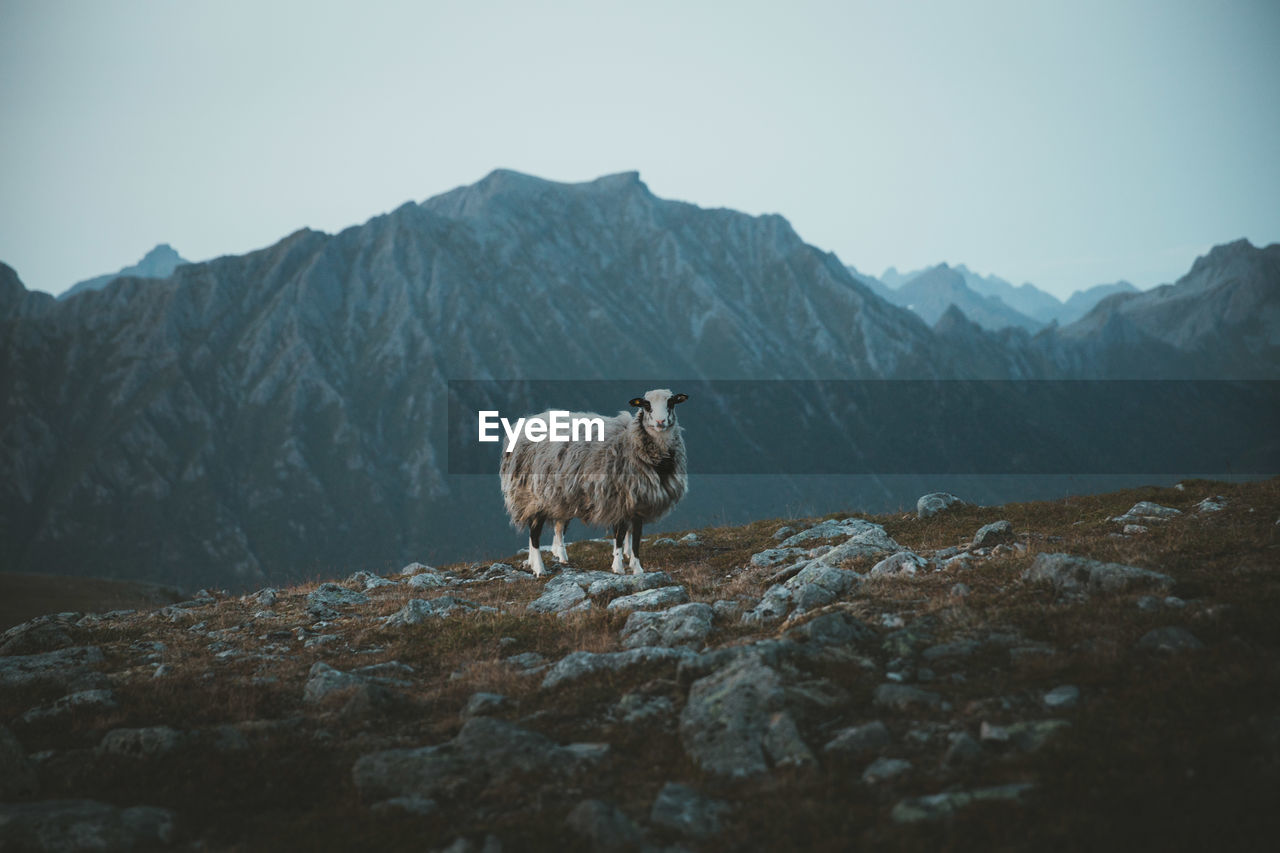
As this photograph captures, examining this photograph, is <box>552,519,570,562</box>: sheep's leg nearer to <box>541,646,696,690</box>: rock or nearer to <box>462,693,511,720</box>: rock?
<box>541,646,696,690</box>: rock

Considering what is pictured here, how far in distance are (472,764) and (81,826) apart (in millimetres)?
3587

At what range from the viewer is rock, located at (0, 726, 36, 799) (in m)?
8.24

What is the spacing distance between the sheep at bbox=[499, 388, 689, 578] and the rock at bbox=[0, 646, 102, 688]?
9985mm

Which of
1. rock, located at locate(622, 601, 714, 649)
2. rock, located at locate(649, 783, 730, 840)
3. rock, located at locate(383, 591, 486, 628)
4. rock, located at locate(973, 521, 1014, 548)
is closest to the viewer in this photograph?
rock, located at locate(649, 783, 730, 840)

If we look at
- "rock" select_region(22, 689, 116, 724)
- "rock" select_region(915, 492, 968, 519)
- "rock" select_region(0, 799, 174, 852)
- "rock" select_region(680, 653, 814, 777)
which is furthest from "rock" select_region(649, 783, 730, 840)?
"rock" select_region(915, 492, 968, 519)

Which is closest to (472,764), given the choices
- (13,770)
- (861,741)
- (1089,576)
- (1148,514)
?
(861,741)

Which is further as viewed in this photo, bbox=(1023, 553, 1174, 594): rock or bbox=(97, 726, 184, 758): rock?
bbox=(1023, 553, 1174, 594): rock

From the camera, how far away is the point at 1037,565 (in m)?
12.0

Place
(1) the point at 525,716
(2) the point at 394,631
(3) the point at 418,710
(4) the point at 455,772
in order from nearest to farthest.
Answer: (4) the point at 455,772, (1) the point at 525,716, (3) the point at 418,710, (2) the point at 394,631

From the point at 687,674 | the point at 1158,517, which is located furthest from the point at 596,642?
the point at 1158,517

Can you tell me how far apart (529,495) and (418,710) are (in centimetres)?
1191

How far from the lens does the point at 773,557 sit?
19031 mm

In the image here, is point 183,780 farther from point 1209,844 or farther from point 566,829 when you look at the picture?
point 1209,844

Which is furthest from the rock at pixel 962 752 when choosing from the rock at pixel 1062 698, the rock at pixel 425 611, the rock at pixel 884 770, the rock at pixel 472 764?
the rock at pixel 425 611
